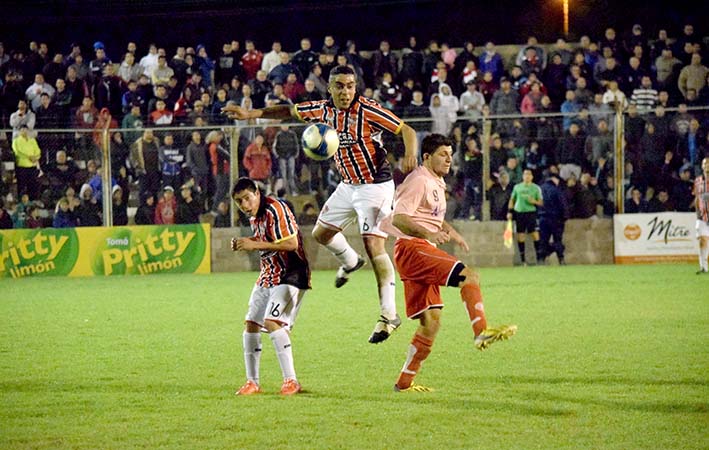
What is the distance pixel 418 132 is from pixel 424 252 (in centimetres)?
1355

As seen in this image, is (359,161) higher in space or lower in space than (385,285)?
higher

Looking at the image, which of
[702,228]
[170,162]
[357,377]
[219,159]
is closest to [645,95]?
[702,228]

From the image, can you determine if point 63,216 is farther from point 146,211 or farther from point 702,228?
point 702,228

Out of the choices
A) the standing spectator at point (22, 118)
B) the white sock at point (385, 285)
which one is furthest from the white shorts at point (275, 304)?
the standing spectator at point (22, 118)

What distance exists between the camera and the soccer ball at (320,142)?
32.0 ft

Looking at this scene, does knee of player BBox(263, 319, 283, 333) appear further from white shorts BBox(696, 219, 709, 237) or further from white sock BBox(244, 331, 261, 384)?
white shorts BBox(696, 219, 709, 237)

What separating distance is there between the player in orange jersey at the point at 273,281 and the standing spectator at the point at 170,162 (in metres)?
13.0

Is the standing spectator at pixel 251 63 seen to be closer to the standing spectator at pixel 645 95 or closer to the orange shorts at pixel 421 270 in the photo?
the standing spectator at pixel 645 95

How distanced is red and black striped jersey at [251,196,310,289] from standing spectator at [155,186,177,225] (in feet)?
43.4

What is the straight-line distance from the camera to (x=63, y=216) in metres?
21.5

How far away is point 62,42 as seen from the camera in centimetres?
2952

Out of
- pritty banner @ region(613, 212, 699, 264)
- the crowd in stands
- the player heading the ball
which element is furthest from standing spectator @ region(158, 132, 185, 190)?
the player heading the ball

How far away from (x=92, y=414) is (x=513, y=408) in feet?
9.50

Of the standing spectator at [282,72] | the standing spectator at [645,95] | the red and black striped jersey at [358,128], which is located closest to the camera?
the red and black striped jersey at [358,128]
